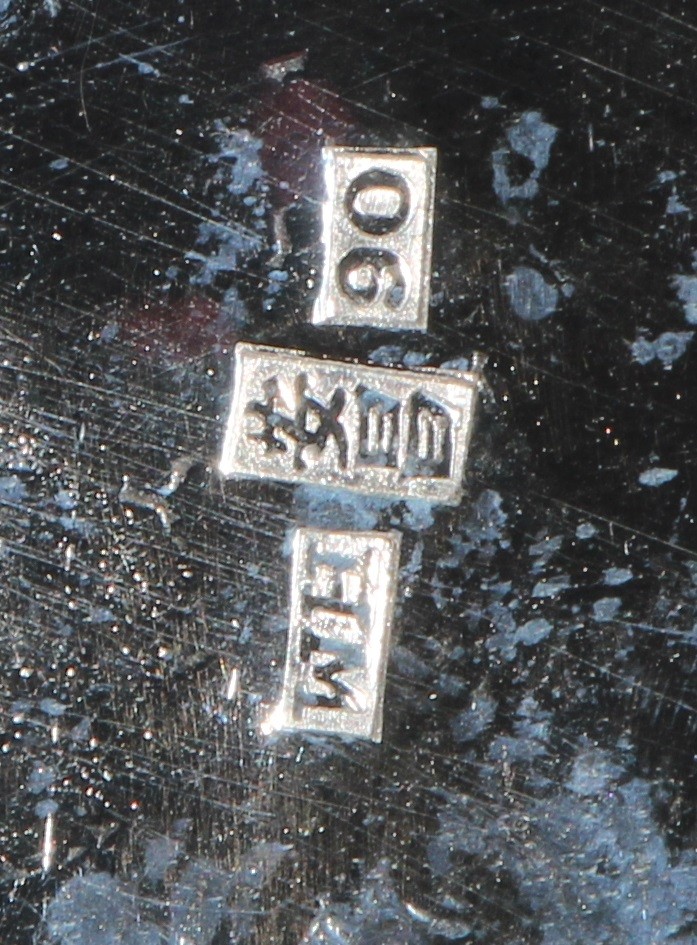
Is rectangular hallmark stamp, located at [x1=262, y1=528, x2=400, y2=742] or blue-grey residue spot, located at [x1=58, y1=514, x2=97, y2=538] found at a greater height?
blue-grey residue spot, located at [x1=58, y1=514, x2=97, y2=538]

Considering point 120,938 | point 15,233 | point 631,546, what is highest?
point 15,233

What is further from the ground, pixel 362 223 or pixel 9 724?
pixel 362 223

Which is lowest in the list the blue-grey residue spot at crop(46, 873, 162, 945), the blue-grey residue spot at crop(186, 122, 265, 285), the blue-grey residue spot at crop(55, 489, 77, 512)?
the blue-grey residue spot at crop(46, 873, 162, 945)

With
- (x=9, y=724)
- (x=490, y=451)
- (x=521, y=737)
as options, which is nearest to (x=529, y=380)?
(x=490, y=451)

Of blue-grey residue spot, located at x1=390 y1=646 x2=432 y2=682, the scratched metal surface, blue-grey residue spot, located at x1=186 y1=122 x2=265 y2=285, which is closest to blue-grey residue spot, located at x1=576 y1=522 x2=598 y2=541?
the scratched metal surface

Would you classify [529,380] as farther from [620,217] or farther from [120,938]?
[120,938]

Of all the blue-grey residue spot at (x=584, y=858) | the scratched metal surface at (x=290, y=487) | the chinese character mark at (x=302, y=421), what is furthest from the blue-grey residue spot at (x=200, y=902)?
the chinese character mark at (x=302, y=421)

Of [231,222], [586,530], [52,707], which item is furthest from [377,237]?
[52,707]

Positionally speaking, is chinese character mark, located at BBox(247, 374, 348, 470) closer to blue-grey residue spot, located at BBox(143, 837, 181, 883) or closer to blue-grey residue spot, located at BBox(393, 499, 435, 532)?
blue-grey residue spot, located at BBox(393, 499, 435, 532)
